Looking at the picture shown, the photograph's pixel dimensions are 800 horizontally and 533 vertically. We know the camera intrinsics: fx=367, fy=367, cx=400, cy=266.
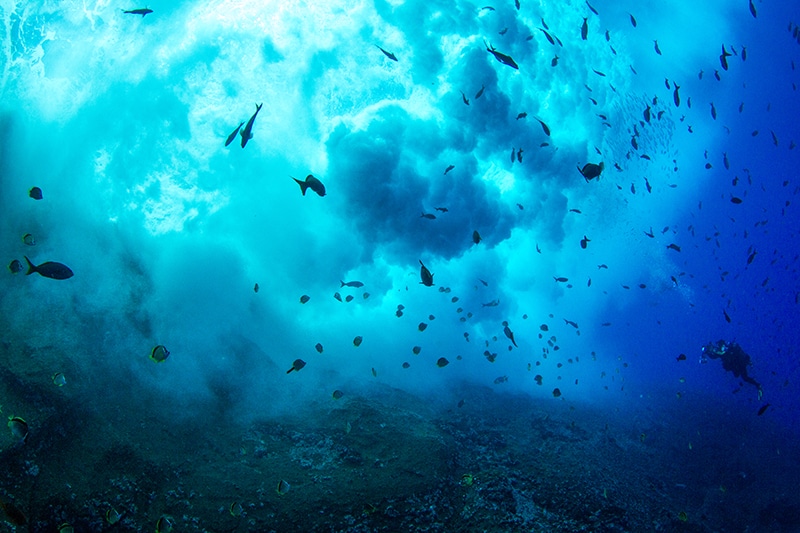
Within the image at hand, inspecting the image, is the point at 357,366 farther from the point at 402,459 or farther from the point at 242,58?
the point at 242,58

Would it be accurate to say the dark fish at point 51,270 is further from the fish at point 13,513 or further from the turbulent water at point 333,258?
the fish at point 13,513

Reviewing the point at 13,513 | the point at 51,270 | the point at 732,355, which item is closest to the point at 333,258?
the point at 51,270

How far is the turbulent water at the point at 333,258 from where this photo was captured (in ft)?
26.2

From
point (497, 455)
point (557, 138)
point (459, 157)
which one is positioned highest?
point (557, 138)

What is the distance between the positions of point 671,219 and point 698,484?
160 feet

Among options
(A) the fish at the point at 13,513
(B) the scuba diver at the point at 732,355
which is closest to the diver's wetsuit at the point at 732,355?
(B) the scuba diver at the point at 732,355

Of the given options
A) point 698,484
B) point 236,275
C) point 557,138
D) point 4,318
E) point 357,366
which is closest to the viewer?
point 4,318

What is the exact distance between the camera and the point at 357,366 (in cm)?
2083

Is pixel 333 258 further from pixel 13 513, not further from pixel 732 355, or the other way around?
pixel 732 355

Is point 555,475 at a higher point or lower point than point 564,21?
lower

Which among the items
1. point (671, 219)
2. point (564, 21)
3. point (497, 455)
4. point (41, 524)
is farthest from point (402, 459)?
point (671, 219)

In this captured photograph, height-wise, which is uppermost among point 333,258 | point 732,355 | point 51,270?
point 51,270

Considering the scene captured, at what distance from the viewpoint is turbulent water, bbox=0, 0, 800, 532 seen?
26.2 feet

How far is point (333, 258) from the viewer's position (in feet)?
69.7
